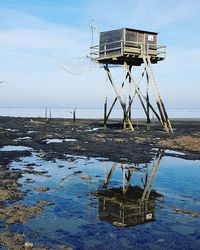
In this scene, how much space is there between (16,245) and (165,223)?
161 inches

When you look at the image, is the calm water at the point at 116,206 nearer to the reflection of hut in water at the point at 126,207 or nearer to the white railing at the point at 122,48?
the reflection of hut in water at the point at 126,207

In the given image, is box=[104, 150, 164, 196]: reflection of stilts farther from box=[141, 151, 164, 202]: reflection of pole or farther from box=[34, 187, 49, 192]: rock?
box=[34, 187, 49, 192]: rock

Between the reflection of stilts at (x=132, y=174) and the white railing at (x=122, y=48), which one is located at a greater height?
the white railing at (x=122, y=48)

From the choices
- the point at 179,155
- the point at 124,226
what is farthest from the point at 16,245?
the point at 179,155

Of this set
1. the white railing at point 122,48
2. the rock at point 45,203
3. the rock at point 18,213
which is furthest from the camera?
the white railing at point 122,48

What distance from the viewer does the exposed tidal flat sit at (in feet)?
28.3

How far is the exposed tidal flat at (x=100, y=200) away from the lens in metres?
8.62

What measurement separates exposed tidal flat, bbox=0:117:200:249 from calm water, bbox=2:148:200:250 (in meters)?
0.02

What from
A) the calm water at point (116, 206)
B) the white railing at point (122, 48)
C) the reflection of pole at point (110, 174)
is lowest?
the calm water at point (116, 206)

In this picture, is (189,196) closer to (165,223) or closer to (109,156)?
(165,223)

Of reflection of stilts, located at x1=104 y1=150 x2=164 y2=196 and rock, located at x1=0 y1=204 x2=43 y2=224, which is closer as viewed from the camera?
rock, located at x1=0 y1=204 x2=43 y2=224

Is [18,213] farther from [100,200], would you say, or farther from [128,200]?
[128,200]

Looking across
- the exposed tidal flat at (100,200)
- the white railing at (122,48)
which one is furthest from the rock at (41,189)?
the white railing at (122,48)

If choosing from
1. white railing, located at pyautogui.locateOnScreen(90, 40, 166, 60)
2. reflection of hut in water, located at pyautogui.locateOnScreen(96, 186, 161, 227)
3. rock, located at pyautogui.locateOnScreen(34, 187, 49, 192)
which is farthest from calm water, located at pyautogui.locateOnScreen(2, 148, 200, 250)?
white railing, located at pyautogui.locateOnScreen(90, 40, 166, 60)
